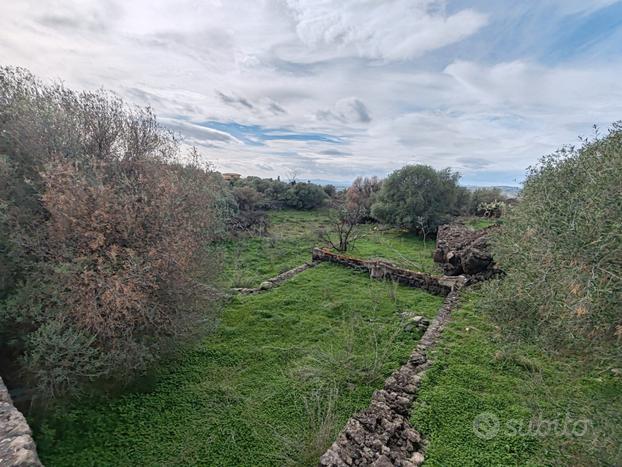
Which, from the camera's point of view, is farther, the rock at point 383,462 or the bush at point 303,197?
the bush at point 303,197

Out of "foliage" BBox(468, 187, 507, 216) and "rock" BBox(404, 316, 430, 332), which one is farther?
"foliage" BBox(468, 187, 507, 216)

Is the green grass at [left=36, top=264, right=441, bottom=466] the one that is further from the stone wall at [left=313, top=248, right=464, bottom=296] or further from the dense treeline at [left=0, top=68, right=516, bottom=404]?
the stone wall at [left=313, top=248, right=464, bottom=296]

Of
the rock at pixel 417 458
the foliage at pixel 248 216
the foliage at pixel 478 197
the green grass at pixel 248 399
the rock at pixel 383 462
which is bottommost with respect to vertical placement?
the green grass at pixel 248 399

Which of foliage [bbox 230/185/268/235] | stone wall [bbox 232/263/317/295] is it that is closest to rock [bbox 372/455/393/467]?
stone wall [bbox 232/263/317/295]

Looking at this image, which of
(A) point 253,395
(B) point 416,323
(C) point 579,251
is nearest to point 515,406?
(C) point 579,251

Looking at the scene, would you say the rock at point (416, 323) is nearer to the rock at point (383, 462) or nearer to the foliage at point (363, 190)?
the rock at point (383, 462)

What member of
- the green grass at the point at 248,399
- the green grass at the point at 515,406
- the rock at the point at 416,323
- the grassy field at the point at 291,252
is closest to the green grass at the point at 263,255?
the grassy field at the point at 291,252

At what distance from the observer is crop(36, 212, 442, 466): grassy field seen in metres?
3.91

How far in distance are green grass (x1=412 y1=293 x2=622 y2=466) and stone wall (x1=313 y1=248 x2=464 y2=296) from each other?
138 inches

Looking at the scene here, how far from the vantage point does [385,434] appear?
3.77m

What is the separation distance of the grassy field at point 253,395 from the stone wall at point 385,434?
0.33 meters

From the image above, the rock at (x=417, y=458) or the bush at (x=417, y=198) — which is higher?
the bush at (x=417, y=198)

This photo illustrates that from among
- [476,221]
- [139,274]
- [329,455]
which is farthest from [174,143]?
[476,221]

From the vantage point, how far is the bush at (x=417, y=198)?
20031 mm
